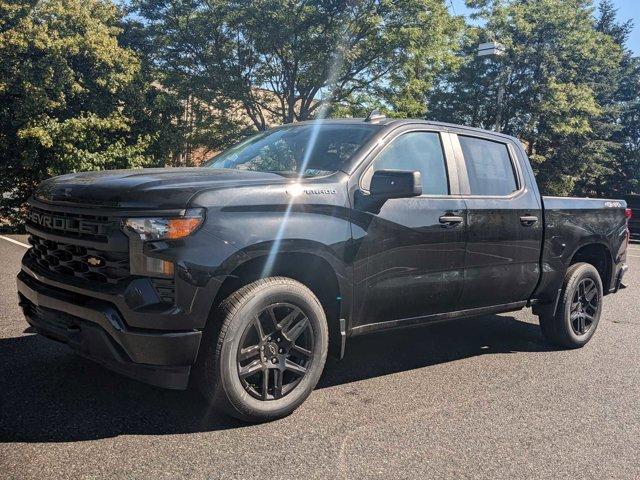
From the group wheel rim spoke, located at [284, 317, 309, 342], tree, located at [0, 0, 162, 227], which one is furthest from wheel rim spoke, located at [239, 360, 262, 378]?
tree, located at [0, 0, 162, 227]

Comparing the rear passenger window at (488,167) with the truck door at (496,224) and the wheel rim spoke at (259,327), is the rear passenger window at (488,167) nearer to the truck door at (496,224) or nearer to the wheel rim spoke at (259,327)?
the truck door at (496,224)

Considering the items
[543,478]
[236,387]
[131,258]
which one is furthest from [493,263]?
[131,258]

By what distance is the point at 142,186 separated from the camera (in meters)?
3.15

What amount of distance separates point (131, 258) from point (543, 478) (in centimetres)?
235

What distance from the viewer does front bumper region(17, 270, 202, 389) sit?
2982 millimetres

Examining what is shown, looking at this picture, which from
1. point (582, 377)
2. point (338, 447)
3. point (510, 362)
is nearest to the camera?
point (338, 447)

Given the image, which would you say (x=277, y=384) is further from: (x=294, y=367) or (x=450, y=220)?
(x=450, y=220)

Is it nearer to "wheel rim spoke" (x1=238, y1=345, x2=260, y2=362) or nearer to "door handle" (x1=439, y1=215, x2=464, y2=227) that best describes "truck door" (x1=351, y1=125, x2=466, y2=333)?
"door handle" (x1=439, y1=215, x2=464, y2=227)

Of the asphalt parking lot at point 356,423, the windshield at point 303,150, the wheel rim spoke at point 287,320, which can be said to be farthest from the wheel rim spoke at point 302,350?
the windshield at point 303,150

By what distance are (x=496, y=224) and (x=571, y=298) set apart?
134 cm

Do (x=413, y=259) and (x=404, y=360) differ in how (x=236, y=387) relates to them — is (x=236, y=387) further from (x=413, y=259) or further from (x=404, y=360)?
(x=404, y=360)

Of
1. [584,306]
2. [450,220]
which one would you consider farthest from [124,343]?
[584,306]

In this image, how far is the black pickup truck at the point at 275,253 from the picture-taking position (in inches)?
119

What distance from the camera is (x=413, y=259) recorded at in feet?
13.2
